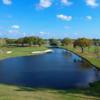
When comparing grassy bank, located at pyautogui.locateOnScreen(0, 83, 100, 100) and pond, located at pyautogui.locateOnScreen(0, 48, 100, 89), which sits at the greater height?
grassy bank, located at pyautogui.locateOnScreen(0, 83, 100, 100)

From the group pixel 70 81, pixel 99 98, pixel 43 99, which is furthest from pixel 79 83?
pixel 43 99

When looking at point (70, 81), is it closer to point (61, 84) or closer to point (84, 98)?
point (61, 84)

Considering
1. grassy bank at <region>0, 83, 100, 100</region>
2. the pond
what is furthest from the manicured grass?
the pond

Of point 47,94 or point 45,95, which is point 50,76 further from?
point 45,95

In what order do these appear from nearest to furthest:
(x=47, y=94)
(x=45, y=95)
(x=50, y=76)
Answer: (x=45, y=95) < (x=47, y=94) < (x=50, y=76)

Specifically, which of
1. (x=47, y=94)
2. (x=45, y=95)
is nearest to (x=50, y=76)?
(x=47, y=94)

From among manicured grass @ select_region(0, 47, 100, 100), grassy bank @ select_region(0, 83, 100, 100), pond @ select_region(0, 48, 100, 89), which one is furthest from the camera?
pond @ select_region(0, 48, 100, 89)

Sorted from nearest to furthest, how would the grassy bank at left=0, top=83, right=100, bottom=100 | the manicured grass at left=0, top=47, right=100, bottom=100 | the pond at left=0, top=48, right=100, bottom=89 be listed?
the grassy bank at left=0, top=83, right=100, bottom=100
the manicured grass at left=0, top=47, right=100, bottom=100
the pond at left=0, top=48, right=100, bottom=89

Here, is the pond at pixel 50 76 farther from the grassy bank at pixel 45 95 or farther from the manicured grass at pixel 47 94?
the grassy bank at pixel 45 95

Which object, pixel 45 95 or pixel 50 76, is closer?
pixel 45 95

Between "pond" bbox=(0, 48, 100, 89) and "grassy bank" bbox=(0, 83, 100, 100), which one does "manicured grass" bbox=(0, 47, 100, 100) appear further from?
"pond" bbox=(0, 48, 100, 89)

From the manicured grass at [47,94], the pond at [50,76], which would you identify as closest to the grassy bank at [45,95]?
the manicured grass at [47,94]
